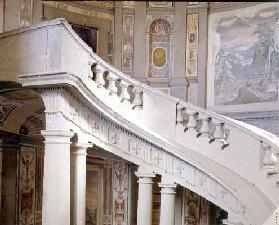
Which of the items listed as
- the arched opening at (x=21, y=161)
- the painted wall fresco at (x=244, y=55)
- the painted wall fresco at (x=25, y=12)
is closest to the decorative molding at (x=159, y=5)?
the painted wall fresco at (x=244, y=55)

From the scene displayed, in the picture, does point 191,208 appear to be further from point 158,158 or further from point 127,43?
point 127,43

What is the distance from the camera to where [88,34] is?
1407 centimetres

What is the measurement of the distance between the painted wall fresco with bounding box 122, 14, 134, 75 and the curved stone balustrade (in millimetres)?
6737

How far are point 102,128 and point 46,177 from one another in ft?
4.39

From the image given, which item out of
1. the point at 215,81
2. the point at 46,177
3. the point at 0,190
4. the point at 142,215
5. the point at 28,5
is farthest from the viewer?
the point at 215,81

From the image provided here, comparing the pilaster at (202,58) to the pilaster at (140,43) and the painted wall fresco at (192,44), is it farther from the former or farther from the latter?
the pilaster at (140,43)

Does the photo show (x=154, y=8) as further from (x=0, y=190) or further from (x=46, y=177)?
(x=46, y=177)

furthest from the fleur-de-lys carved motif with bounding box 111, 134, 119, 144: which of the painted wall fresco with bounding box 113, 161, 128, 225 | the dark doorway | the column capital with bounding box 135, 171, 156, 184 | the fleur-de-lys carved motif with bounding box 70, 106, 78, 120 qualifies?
the dark doorway

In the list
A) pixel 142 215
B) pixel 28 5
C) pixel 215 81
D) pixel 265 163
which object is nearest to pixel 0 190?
pixel 142 215

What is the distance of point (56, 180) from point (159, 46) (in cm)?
902

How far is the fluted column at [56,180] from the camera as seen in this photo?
611 cm

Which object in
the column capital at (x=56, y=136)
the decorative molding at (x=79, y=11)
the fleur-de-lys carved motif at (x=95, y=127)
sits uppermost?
the decorative molding at (x=79, y=11)

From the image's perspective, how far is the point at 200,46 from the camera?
13.9 m

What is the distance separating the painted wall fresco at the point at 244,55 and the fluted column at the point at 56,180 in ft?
26.0
